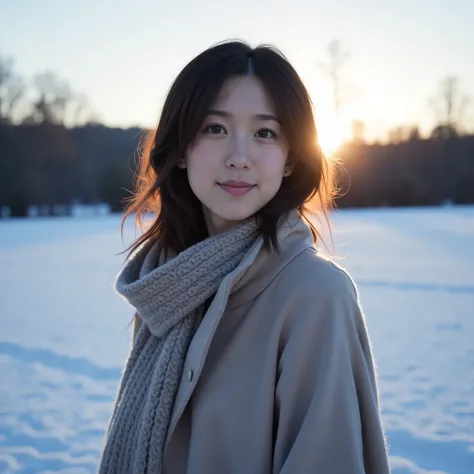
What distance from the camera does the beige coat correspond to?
3.43 ft

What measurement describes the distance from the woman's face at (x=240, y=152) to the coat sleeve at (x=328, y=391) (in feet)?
0.98

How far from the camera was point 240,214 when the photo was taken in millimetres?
1285

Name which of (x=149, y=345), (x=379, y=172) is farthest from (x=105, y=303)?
(x=379, y=172)

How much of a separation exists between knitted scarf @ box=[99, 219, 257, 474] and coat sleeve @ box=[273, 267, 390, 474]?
0.27m

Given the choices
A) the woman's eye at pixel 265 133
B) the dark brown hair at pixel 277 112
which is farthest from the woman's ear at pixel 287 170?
the woman's eye at pixel 265 133

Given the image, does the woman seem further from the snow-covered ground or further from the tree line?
the tree line

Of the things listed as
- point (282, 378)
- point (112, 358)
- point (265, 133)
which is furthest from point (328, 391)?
point (112, 358)

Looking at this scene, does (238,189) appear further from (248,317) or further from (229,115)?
(248,317)

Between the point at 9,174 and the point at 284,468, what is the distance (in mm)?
35285

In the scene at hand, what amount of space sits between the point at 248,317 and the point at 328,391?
0.26 metres

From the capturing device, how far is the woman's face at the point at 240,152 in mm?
1247

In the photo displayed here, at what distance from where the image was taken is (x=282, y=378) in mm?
1102

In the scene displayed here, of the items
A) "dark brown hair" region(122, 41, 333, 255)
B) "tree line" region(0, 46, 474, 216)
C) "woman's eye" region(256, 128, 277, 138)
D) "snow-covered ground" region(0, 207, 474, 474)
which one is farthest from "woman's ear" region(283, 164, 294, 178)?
"tree line" region(0, 46, 474, 216)

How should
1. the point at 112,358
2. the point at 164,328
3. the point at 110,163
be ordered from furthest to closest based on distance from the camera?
the point at 110,163, the point at 112,358, the point at 164,328
